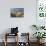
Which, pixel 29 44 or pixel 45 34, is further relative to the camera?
pixel 45 34

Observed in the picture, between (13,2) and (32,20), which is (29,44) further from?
(13,2)

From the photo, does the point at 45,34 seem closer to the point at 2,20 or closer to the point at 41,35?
the point at 41,35

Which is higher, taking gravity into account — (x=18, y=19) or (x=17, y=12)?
(x=17, y=12)

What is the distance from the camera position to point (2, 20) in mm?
7293

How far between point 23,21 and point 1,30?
1065 mm

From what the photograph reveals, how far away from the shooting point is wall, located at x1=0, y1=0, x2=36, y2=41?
23.8 ft

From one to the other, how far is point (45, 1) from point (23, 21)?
1.32m

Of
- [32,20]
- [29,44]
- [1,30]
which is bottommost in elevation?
[29,44]

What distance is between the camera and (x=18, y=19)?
732 centimetres

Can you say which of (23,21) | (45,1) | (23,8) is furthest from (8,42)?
(45,1)

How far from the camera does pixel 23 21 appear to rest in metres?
7.32

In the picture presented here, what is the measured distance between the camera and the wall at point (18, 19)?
23.8ft

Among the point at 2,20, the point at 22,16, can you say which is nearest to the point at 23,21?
the point at 22,16

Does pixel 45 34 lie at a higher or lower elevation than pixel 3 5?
lower
